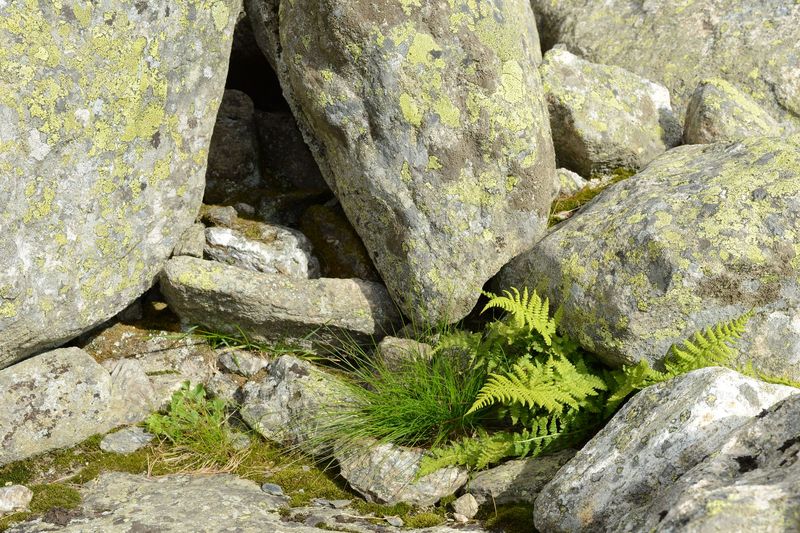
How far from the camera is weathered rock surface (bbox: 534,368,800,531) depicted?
13.7ft

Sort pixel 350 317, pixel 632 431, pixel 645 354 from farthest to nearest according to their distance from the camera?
pixel 350 317 < pixel 645 354 < pixel 632 431

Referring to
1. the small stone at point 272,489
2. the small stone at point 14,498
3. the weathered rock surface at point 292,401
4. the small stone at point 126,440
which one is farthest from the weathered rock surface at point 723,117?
the small stone at point 14,498

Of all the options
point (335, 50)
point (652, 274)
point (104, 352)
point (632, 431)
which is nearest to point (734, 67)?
point (652, 274)

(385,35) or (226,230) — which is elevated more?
(385,35)

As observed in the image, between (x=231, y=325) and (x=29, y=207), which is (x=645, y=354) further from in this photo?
(x=29, y=207)

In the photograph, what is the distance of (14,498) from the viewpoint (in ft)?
16.9

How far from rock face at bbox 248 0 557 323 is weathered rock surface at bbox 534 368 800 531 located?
2003mm

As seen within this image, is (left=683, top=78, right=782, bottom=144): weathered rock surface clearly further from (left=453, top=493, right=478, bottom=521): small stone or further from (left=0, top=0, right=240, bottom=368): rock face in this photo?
(left=0, top=0, right=240, bottom=368): rock face

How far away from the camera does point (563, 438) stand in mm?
5359

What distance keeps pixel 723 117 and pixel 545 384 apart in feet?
10.4

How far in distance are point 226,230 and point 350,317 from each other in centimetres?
133

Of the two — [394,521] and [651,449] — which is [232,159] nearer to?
[394,521]

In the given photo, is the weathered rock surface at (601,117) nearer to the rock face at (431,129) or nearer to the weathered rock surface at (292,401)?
the rock face at (431,129)

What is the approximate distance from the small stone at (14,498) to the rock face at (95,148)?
3.13 feet
